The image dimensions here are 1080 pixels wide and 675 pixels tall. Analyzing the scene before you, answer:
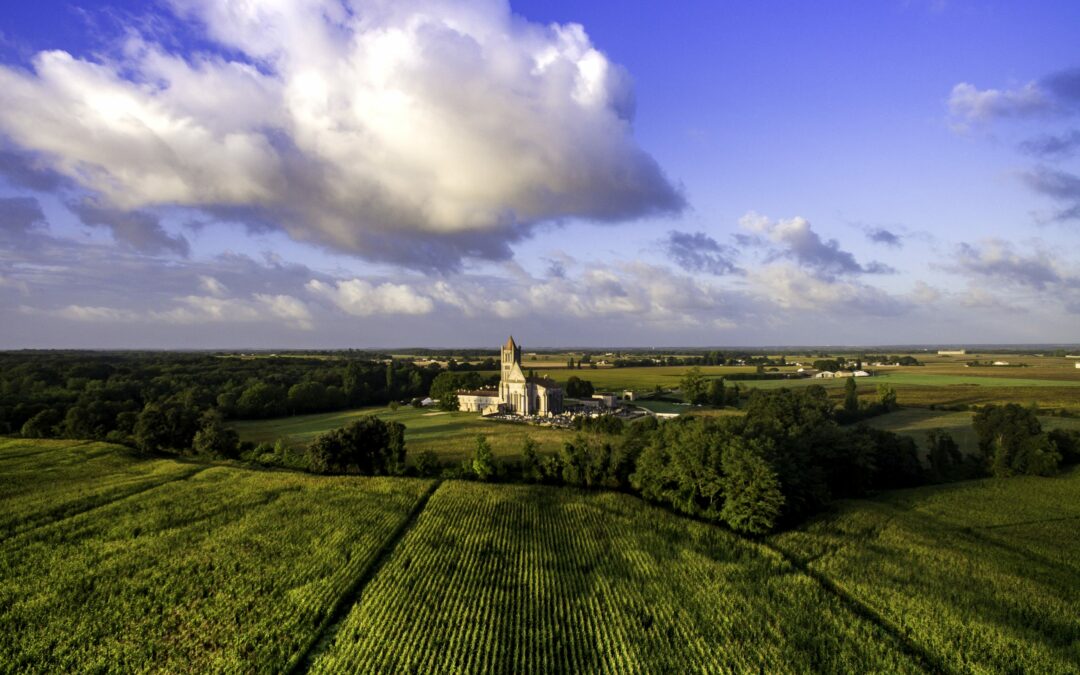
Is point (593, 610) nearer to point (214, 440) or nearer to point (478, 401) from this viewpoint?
point (214, 440)

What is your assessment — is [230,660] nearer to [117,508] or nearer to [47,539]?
[47,539]

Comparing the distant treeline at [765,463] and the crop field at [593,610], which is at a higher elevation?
the distant treeline at [765,463]

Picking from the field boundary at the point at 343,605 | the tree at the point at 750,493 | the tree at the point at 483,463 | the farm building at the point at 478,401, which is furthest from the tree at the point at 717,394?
the field boundary at the point at 343,605

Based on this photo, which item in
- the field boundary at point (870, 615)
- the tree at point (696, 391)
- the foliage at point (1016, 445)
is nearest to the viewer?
the field boundary at point (870, 615)

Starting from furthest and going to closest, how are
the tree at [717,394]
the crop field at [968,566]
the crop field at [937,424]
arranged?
the tree at [717,394] → the crop field at [937,424] → the crop field at [968,566]

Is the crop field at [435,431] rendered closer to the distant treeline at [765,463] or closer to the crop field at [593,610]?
the distant treeline at [765,463]

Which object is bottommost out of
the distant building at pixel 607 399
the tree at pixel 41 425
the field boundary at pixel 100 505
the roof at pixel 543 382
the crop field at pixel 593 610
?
the crop field at pixel 593 610

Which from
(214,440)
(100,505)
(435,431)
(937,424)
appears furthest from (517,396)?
(937,424)
